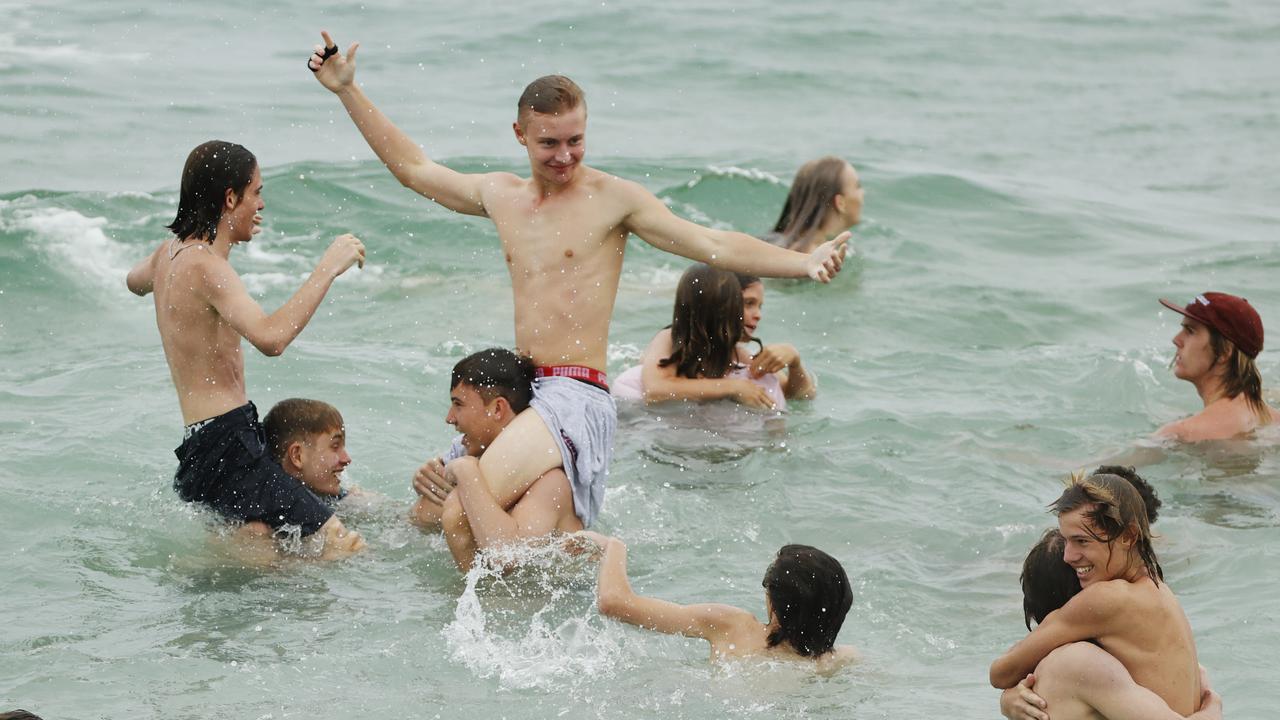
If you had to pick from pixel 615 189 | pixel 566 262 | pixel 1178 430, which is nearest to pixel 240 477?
pixel 566 262

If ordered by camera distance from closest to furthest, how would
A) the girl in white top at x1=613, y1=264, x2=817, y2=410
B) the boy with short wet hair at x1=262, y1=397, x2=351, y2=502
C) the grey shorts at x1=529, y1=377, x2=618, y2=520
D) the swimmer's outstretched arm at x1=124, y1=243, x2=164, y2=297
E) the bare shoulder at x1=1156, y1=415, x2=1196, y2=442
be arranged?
the grey shorts at x1=529, y1=377, x2=618, y2=520, the swimmer's outstretched arm at x1=124, y1=243, x2=164, y2=297, the boy with short wet hair at x1=262, y1=397, x2=351, y2=502, the bare shoulder at x1=1156, y1=415, x2=1196, y2=442, the girl in white top at x1=613, y1=264, x2=817, y2=410

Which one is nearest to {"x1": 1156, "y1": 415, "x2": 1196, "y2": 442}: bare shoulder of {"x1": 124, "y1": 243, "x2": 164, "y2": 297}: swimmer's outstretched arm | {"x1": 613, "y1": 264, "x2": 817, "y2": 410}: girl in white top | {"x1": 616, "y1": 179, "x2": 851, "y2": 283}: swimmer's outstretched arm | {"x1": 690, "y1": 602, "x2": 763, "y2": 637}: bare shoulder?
{"x1": 613, "y1": 264, "x2": 817, "y2": 410}: girl in white top

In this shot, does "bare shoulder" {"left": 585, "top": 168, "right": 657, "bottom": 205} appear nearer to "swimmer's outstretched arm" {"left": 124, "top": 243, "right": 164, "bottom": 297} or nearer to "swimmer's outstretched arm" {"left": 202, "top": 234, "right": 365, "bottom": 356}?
"swimmer's outstretched arm" {"left": 202, "top": 234, "right": 365, "bottom": 356}

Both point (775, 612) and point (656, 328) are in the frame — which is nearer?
point (775, 612)

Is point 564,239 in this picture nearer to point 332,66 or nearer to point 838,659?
point 332,66

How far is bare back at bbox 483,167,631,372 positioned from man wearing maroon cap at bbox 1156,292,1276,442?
11.6 feet

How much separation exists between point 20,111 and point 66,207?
4.45m

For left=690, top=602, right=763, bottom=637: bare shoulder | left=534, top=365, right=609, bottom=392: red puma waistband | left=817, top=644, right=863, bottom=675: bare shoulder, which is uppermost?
left=534, top=365, right=609, bottom=392: red puma waistband

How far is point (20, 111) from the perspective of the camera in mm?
17266

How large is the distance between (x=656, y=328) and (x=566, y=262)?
4998mm

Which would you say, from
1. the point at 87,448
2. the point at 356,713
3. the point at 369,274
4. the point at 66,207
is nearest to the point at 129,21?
the point at 66,207

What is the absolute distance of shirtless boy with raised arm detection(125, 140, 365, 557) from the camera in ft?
21.4

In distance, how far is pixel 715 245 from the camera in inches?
255

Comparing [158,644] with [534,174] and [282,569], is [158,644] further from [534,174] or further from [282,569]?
[534,174]
